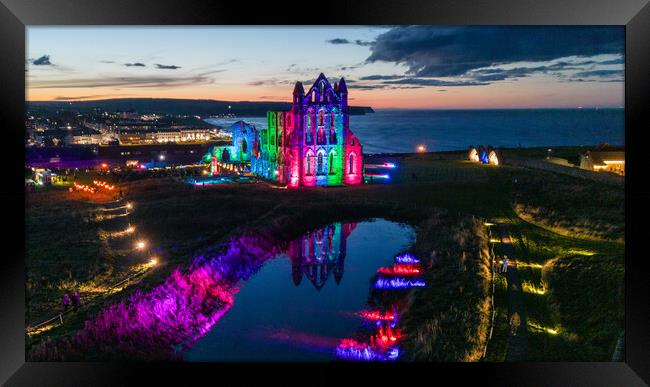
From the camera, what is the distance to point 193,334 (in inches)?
583

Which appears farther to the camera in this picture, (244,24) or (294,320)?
(294,320)

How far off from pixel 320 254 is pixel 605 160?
60.0 feet

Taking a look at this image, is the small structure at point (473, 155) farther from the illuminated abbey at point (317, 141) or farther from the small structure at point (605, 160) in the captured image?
the illuminated abbey at point (317, 141)

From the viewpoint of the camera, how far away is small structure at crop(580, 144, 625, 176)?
103 feet

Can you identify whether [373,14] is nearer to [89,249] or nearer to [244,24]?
[244,24]

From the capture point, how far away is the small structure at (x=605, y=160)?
31391 mm

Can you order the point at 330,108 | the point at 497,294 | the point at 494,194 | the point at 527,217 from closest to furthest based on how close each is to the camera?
the point at 497,294, the point at 527,217, the point at 494,194, the point at 330,108

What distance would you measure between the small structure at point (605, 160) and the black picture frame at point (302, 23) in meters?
19.7

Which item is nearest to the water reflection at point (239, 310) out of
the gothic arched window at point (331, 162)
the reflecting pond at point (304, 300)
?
the reflecting pond at point (304, 300)

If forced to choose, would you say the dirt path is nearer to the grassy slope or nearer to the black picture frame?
the black picture frame

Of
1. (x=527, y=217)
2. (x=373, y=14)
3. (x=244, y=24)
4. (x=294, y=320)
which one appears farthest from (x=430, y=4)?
(x=527, y=217)

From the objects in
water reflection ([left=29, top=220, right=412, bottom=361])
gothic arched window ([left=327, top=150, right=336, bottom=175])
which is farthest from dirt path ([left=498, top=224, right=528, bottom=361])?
gothic arched window ([left=327, top=150, right=336, bottom=175])

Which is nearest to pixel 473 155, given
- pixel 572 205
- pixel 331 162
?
pixel 331 162

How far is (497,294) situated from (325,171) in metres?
22.0
